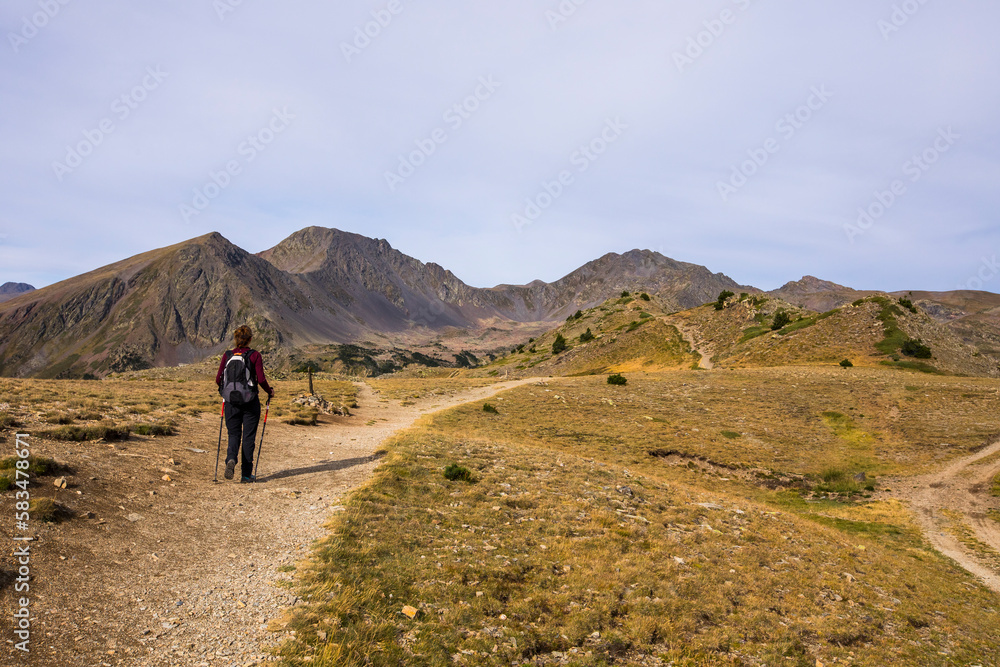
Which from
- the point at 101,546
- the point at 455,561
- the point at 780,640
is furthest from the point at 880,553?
the point at 101,546

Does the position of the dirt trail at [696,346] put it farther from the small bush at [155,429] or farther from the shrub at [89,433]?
the shrub at [89,433]

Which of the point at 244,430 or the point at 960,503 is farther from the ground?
the point at 244,430

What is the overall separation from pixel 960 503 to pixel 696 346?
61.4m

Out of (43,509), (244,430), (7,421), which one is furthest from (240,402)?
(7,421)

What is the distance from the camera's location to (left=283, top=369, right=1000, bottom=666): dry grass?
7.79 metres

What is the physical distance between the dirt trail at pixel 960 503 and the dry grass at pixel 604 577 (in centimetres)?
103

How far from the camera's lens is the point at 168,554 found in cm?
808

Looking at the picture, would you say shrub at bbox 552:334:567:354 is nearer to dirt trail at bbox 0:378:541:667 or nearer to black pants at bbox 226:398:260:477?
dirt trail at bbox 0:378:541:667

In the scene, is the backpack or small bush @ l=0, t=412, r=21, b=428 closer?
small bush @ l=0, t=412, r=21, b=428

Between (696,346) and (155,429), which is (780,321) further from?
(155,429)

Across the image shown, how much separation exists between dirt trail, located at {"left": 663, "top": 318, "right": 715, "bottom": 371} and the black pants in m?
64.4

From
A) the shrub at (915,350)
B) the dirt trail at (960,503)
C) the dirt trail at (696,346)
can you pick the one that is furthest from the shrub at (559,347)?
the dirt trail at (960,503)

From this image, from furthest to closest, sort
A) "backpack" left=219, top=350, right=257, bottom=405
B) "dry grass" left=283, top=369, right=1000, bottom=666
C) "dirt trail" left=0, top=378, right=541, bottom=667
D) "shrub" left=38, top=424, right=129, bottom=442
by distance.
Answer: "backpack" left=219, top=350, right=257, bottom=405
"shrub" left=38, top=424, right=129, bottom=442
"dry grass" left=283, top=369, right=1000, bottom=666
"dirt trail" left=0, top=378, right=541, bottom=667

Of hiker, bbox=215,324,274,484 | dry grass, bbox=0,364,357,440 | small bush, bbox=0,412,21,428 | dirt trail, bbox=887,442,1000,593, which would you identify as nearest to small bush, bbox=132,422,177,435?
dry grass, bbox=0,364,357,440
